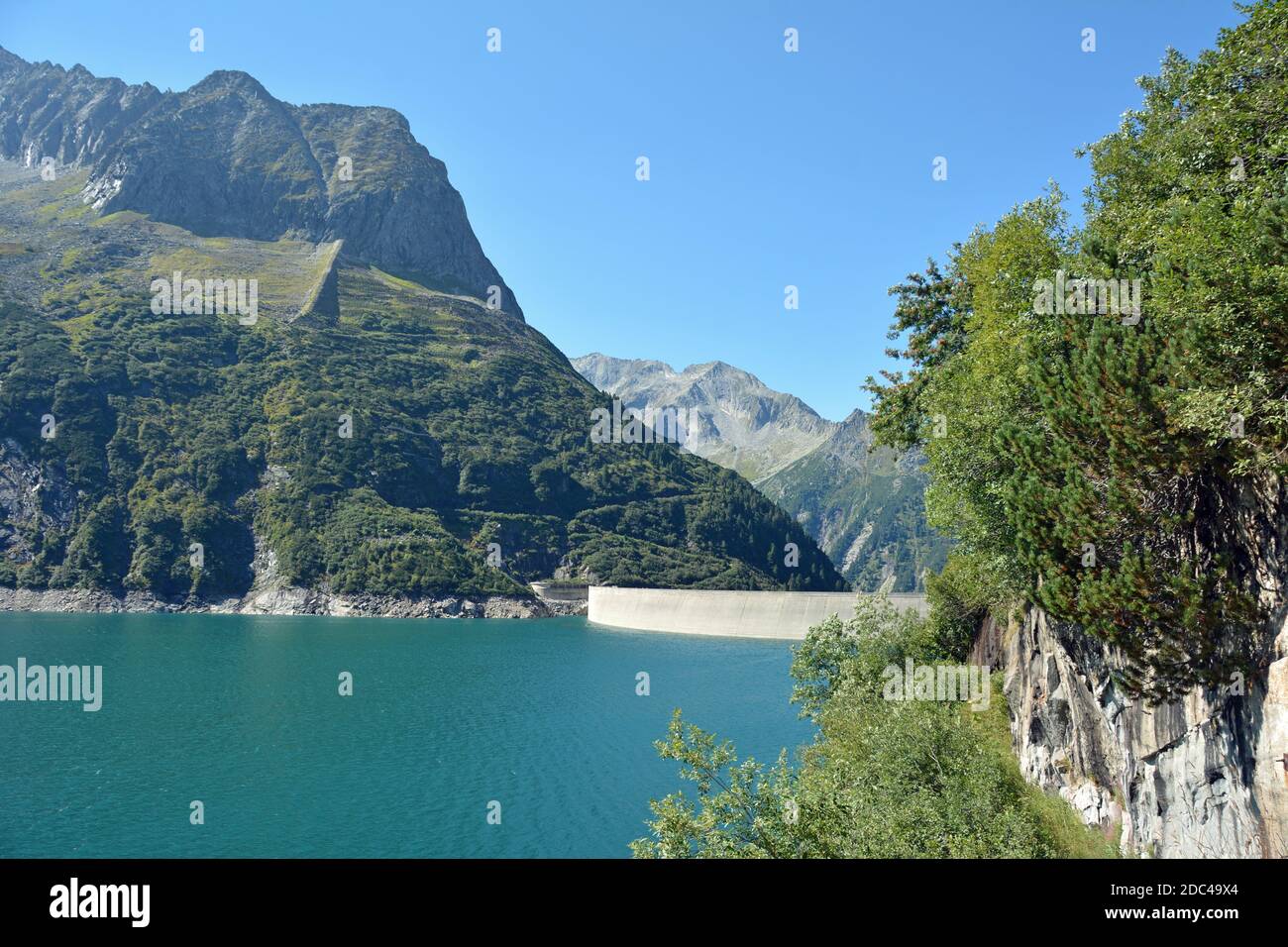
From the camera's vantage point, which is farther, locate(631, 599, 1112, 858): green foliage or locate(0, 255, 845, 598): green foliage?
locate(0, 255, 845, 598): green foliage

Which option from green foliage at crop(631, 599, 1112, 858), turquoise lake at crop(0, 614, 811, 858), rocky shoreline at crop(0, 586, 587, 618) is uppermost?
green foliage at crop(631, 599, 1112, 858)

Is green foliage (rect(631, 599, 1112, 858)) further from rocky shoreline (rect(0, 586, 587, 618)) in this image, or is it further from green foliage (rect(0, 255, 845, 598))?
green foliage (rect(0, 255, 845, 598))

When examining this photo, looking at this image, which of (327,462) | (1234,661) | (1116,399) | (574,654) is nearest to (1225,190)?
(1116,399)

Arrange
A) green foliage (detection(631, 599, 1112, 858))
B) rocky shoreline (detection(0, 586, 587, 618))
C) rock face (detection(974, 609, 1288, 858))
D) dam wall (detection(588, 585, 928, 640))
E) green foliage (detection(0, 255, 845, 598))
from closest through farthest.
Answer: rock face (detection(974, 609, 1288, 858))
green foliage (detection(631, 599, 1112, 858))
dam wall (detection(588, 585, 928, 640))
rocky shoreline (detection(0, 586, 587, 618))
green foliage (detection(0, 255, 845, 598))

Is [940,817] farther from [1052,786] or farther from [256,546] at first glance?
[256,546]

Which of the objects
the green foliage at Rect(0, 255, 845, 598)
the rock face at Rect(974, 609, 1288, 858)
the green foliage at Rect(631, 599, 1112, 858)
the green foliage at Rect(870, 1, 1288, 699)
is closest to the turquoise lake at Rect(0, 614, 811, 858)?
the green foliage at Rect(631, 599, 1112, 858)
